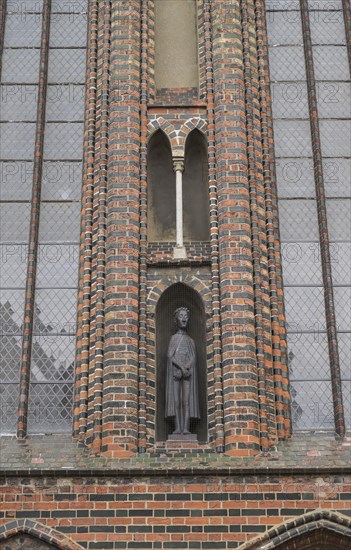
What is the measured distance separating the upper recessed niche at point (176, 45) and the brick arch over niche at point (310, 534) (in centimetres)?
550

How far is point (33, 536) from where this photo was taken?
38.7 ft

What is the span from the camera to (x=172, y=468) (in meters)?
12.0

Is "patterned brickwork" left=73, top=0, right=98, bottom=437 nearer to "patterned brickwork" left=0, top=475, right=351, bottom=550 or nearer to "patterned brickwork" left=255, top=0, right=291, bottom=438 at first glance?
"patterned brickwork" left=0, top=475, right=351, bottom=550

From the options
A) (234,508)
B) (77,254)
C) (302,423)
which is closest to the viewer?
(234,508)

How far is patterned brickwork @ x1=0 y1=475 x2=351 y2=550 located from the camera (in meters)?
11.7

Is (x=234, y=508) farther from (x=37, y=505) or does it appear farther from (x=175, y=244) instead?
(x=175, y=244)

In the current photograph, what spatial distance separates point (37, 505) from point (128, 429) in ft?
3.80

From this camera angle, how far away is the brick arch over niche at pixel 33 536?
11703 mm

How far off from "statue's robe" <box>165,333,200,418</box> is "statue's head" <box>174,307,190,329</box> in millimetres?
104

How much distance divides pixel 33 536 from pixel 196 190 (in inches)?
174

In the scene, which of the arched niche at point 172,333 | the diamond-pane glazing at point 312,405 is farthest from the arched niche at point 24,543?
the diamond-pane glazing at point 312,405

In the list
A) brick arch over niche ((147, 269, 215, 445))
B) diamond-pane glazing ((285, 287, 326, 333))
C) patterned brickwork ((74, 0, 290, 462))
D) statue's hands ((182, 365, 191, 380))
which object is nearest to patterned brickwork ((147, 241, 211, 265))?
patterned brickwork ((74, 0, 290, 462))

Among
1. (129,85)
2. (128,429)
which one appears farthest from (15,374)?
(129,85)

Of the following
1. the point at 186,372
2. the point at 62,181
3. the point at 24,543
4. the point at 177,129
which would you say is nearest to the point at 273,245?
the point at 177,129
